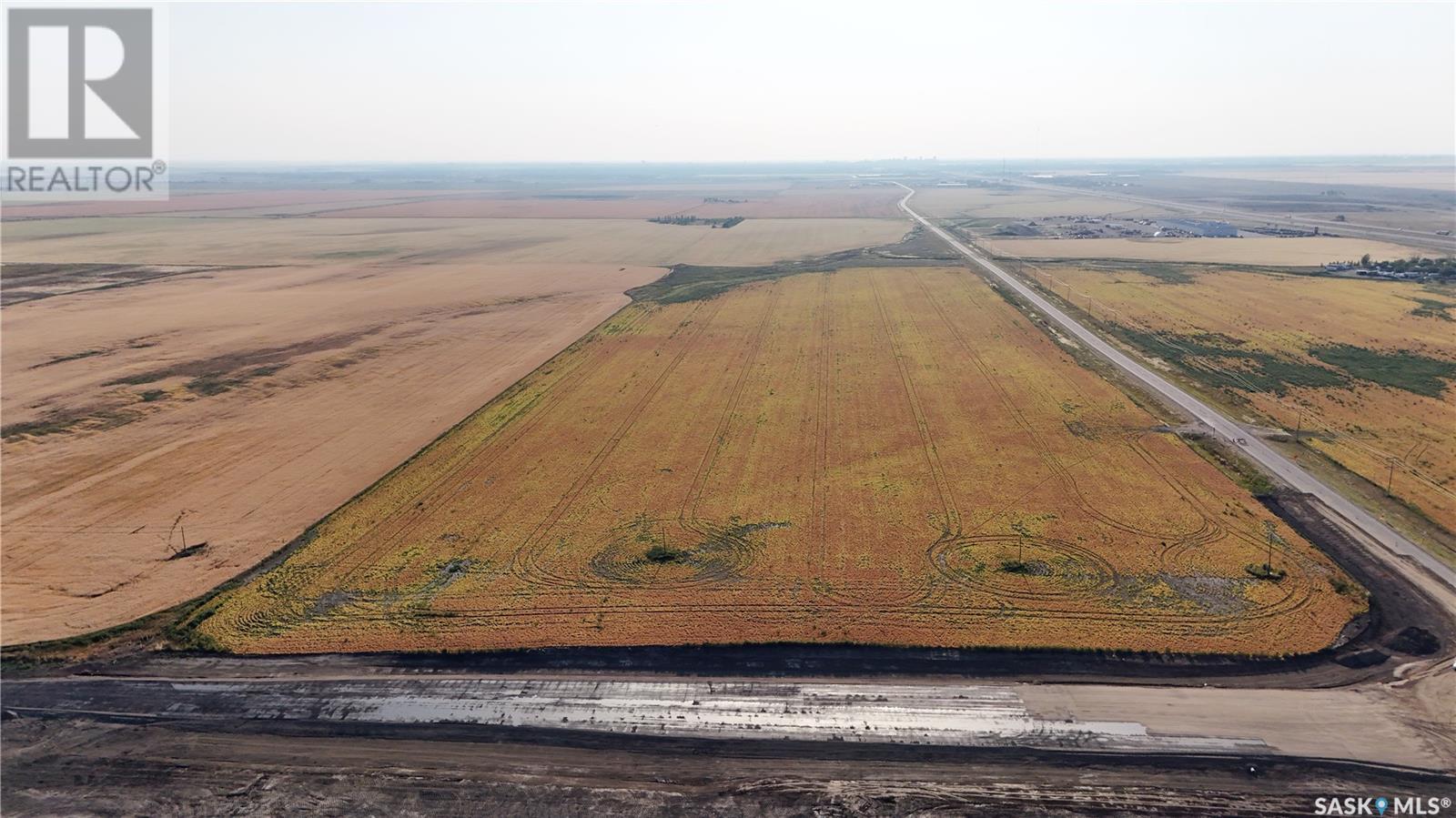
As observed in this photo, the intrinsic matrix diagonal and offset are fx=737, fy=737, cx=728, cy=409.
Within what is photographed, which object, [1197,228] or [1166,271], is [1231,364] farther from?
[1197,228]

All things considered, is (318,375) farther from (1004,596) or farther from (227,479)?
(1004,596)

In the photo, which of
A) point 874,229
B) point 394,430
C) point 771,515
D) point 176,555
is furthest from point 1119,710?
point 874,229

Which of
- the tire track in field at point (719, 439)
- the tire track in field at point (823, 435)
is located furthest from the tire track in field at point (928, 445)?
the tire track in field at point (719, 439)

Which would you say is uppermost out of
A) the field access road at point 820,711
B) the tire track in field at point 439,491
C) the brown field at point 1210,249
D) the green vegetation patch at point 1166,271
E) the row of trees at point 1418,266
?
the brown field at point 1210,249

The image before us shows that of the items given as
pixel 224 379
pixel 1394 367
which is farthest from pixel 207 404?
pixel 1394 367

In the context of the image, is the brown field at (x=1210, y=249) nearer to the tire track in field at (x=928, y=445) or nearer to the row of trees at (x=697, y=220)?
the row of trees at (x=697, y=220)
